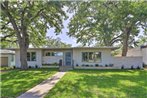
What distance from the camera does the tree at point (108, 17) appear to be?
2886 centimetres

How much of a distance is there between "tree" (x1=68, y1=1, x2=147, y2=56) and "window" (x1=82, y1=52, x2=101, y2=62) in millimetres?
5134

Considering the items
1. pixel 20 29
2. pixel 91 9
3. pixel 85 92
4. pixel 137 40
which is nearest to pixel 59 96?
pixel 85 92

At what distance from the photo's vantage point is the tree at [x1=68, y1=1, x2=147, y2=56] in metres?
28.9

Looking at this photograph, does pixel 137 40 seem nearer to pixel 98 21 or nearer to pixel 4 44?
pixel 98 21

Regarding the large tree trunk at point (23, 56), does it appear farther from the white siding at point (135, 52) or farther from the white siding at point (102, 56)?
the white siding at point (135, 52)

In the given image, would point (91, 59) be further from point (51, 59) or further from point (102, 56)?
point (51, 59)

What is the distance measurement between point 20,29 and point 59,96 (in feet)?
70.2

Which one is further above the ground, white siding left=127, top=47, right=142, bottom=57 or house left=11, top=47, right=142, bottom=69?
white siding left=127, top=47, right=142, bottom=57

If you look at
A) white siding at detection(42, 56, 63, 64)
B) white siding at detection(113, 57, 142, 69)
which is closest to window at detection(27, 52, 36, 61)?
white siding at detection(42, 56, 63, 64)

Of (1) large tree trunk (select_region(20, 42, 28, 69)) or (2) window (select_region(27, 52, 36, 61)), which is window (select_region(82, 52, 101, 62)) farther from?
(1) large tree trunk (select_region(20, 42, 28, 69))

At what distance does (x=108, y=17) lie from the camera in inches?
1214

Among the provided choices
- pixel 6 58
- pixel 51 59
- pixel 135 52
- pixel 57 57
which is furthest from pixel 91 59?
pixel 6 58

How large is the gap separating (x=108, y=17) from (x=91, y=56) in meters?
5.81

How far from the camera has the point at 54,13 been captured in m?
28.5
